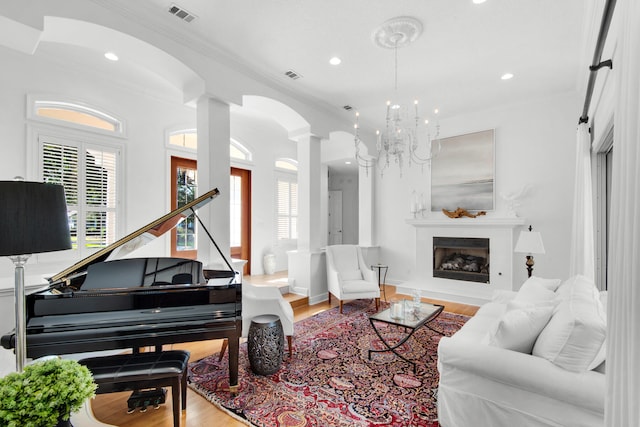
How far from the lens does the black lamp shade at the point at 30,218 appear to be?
4.11 feet

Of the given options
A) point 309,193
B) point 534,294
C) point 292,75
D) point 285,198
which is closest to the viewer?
point 534,294

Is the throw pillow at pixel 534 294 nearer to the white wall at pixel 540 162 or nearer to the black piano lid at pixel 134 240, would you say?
the white wall at pixel 540 162

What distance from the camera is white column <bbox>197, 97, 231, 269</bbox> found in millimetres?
3543

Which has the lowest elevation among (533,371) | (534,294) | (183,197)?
(533,371)

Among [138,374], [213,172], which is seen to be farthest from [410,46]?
[138,374]

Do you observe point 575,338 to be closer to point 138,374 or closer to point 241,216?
point 138,374

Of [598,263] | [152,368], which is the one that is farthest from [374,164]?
[152,368]

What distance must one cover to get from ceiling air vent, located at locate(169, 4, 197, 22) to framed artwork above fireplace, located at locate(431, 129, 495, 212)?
4.42 meters

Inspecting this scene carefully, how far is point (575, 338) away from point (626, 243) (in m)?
1.12

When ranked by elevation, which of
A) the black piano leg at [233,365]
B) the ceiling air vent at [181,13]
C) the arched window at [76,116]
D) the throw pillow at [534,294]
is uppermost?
the ceiling air vent at [181,13]

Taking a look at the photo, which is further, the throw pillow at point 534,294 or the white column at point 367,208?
the white column at point 367,208

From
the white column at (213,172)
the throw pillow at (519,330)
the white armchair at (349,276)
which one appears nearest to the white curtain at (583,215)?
the throw pillow at (519,330)

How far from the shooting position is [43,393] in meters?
1.04

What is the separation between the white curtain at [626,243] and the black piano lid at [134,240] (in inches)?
96.6
